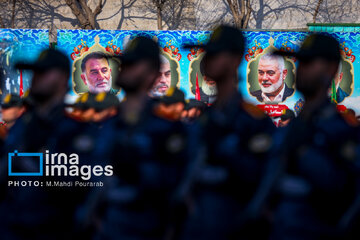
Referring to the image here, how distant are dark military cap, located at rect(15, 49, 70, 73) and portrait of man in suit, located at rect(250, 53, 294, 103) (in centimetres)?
551

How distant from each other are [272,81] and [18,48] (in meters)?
4.10

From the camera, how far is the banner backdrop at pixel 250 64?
25.3ft

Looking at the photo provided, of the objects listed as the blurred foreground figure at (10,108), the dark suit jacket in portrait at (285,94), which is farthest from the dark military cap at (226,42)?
the dark suit jacket in portrait at (285,94)

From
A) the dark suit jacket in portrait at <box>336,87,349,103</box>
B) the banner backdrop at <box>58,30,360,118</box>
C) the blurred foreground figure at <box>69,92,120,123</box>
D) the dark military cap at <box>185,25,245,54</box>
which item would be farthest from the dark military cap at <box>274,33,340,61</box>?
the dark suit jacket in portrait at <box>336,87,349,103</box>

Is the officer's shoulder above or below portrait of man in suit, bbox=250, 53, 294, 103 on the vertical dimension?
below

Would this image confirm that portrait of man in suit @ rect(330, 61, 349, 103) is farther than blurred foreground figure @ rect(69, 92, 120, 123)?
Yes

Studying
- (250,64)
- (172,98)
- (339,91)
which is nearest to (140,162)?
(172,98)

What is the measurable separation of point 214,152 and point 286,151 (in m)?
0.33

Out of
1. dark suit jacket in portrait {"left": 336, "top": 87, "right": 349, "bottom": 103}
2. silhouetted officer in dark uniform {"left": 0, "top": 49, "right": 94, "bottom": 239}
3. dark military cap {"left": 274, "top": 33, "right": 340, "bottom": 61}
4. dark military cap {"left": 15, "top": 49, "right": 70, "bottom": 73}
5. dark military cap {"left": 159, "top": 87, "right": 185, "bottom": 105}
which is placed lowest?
silhouetted officer in dark uniform {"left": 0, "top": 49, "right": 94, "bottom": 239}

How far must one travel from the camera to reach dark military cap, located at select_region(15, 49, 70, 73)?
2.83m

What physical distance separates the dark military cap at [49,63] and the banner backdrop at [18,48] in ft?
14.9

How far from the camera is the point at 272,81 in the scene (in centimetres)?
812

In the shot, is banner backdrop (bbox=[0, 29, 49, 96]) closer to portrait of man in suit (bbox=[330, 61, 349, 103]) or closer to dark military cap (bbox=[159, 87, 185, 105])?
dark military cap (bbox=[159, 87, 185, 105])

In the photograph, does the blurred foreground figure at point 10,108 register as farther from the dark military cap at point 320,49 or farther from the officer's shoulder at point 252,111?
the dark military cap at point 320,49
